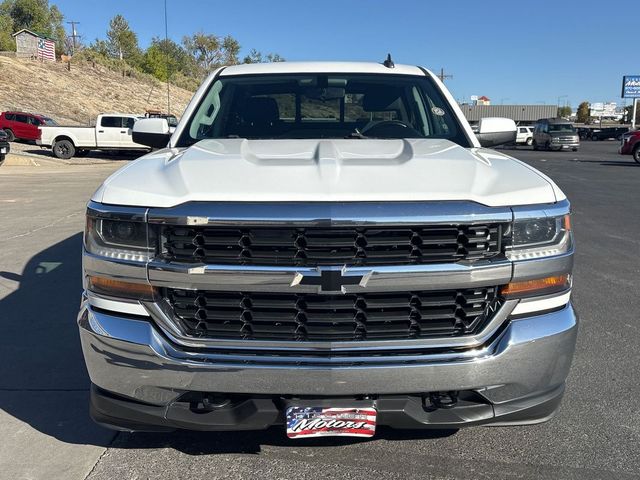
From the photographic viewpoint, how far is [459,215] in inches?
91.9

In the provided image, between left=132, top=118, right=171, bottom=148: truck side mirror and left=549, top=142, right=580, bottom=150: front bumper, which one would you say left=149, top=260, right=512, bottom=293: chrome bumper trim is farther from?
left=549, top=142, right=580, bottom=150: front bumper

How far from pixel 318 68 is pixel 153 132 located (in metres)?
1.32

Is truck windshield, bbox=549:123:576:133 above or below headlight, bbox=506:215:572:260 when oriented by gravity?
above

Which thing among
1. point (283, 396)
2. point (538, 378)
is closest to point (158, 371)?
point (283, 396)

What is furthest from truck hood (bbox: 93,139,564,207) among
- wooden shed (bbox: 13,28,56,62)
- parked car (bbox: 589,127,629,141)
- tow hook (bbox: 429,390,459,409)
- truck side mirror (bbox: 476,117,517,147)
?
parked car (bbox: 589,127,629,141)

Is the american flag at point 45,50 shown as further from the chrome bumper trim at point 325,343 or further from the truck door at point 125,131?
the chrome bumper trim at point 325,343

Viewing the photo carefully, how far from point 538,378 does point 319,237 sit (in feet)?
3.64

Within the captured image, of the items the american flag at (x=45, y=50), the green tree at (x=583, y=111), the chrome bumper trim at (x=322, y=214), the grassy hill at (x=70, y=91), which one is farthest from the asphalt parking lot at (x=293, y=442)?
the green tree at (x=583, y=111)

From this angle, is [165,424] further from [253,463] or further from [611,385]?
[611,385]

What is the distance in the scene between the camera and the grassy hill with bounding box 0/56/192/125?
3872 cm

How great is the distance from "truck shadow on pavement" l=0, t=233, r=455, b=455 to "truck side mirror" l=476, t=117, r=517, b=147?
2050mm

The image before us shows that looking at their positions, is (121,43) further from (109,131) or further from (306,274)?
(306,274)

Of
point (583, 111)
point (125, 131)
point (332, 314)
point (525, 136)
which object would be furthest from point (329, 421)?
point (583, 111)

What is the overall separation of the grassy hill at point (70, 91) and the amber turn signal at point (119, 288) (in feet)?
124
